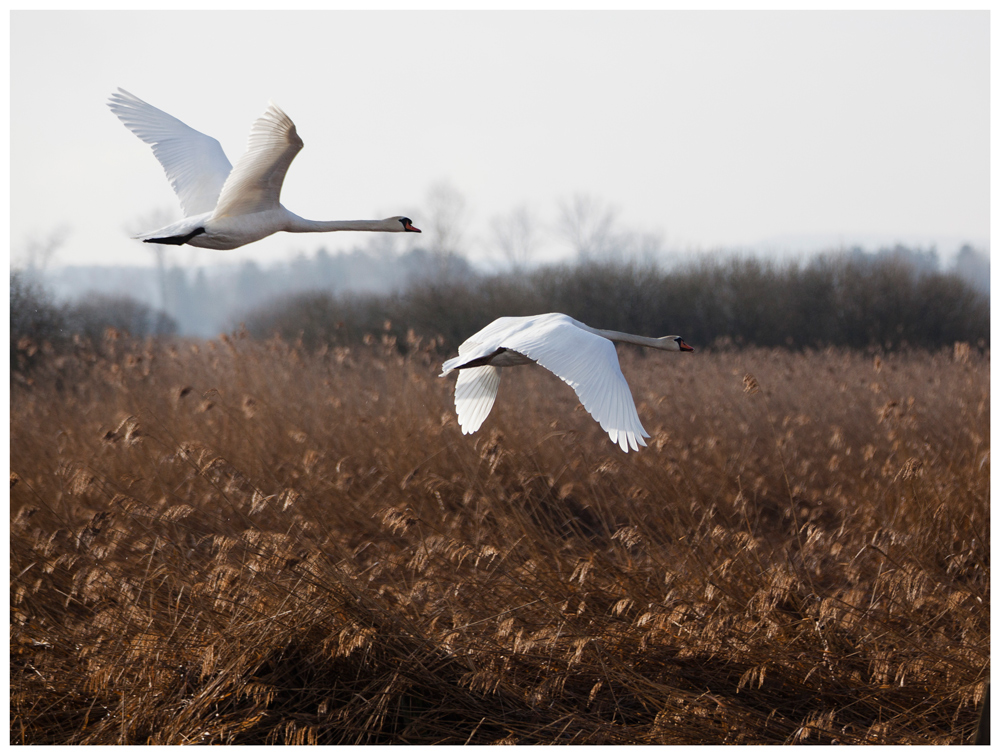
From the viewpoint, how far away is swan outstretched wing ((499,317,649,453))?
134cm

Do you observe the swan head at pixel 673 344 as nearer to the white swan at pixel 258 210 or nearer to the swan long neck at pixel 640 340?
the swan long neck at pixel 640 340

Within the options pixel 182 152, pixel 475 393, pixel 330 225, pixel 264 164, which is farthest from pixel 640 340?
pixel 182 152

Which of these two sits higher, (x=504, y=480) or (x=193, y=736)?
(x=504, y=480)

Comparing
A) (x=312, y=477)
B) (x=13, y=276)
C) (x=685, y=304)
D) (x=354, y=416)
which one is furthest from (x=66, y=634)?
(x=685, y=304)

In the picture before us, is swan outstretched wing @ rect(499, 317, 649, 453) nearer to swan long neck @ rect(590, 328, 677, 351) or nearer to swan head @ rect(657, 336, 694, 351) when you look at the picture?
swan long neck @ rect(590, 328, 677, 351)

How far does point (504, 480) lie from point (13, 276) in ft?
23.2

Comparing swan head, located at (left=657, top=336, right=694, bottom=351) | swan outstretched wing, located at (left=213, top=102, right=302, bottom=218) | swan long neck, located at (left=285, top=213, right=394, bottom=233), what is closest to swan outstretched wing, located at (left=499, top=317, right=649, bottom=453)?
swan head, located at (left=657, top=336, right=694, bottom=351)

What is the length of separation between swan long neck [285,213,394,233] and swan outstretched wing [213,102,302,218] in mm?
67

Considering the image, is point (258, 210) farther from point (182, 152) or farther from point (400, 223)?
point (182, 152)

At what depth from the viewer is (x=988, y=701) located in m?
2.18

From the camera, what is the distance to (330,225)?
50.0 inches

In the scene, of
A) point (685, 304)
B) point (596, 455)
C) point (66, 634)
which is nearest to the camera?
point (66, 634)

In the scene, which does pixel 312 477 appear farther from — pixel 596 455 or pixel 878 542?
pixel 878 542

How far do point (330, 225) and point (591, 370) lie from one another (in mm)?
476
